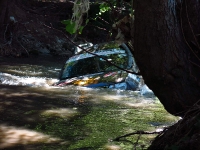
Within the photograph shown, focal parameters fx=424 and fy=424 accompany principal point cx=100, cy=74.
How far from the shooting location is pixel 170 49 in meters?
3.26

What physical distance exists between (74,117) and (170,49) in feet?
11.4

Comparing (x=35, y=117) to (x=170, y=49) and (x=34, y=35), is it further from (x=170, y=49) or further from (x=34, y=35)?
(x=34, y=35)

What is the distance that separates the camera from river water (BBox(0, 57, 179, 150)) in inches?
197

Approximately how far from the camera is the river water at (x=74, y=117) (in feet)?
16.4

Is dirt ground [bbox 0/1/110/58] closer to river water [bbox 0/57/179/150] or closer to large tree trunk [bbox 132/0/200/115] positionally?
river water [bbox 0/57/179/150]

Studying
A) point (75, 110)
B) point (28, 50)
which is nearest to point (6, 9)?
point (28, 50)

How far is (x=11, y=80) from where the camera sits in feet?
37.1

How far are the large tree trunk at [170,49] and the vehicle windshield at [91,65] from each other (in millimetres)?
5829

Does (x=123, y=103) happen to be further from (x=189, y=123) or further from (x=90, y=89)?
(x=189, y=123)

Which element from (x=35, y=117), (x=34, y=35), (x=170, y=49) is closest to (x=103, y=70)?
(x=35, y=117)

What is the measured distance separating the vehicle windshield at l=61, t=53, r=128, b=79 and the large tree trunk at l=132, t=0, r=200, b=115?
5.83 metres

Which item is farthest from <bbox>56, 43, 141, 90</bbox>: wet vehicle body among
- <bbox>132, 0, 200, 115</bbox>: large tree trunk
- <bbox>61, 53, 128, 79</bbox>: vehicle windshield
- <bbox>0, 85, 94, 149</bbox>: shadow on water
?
<bbox>132, 0, 200, 115</bbox>: large tree trunk

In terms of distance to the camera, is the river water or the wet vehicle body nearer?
the river water

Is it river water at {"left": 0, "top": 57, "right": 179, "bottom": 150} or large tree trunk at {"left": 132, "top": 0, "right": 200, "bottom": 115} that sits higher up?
large tree trunk at {"left": 132, "top": 0, "right": 200, "bottom": 115}
